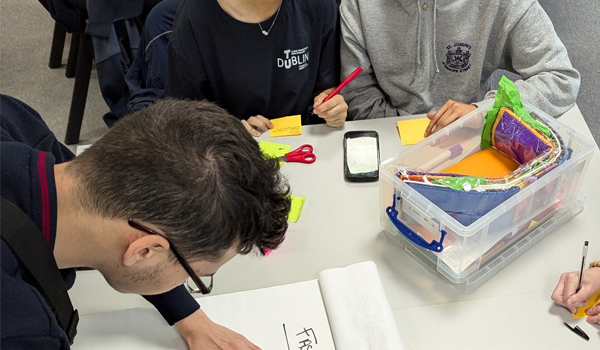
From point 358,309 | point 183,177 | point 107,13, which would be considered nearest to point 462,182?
point 358,309

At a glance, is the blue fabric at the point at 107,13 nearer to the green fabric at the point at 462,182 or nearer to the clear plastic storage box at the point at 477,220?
the clear plastic storage box at the point at 477,220

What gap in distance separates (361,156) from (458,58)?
0.40 metres

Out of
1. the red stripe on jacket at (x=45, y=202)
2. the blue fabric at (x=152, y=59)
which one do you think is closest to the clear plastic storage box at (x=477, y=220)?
the red stripe on jacket at (x=45, y=202)

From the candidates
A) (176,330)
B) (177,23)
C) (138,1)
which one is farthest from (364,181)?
(138,1)

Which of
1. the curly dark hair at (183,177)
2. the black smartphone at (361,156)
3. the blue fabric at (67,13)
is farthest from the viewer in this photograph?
the blue fabric at (67,13)

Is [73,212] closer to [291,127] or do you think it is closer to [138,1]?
[291,127]

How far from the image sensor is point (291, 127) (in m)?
1.34

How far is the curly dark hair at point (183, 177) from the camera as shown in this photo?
70 centimetres

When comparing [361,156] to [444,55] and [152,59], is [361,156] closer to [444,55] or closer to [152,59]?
[444,55]

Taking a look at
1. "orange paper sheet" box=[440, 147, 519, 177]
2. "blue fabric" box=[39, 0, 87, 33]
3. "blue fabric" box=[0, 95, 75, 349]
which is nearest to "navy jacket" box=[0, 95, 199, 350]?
"blue fabric" box=[0, 95, 75, 349]

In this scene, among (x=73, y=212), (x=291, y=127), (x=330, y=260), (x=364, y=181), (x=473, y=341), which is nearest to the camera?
(x=73, y=212)

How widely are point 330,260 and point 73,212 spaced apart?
49 centimetres

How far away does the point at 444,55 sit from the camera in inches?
56.6

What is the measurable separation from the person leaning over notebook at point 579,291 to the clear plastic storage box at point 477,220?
0.34 ft
